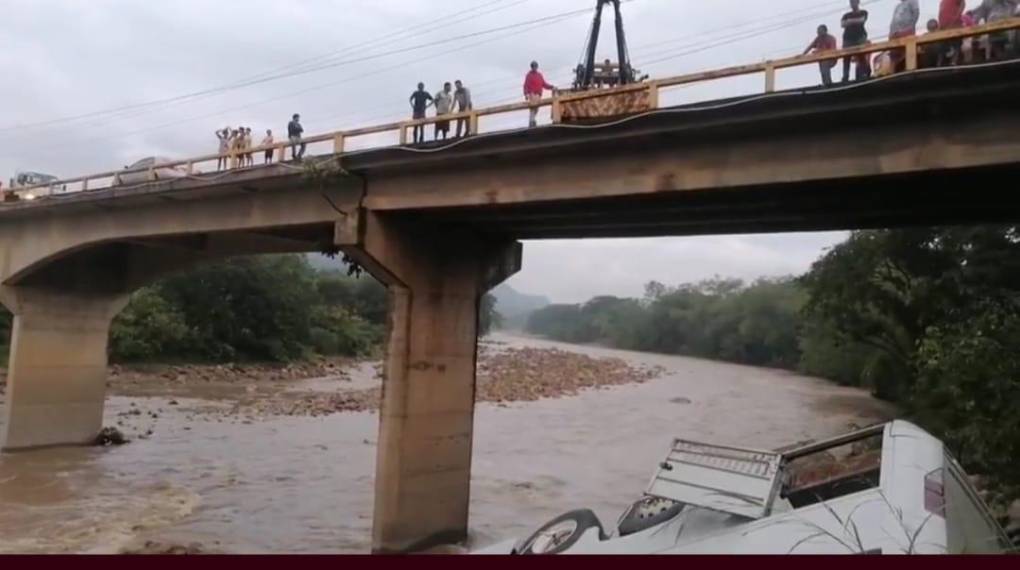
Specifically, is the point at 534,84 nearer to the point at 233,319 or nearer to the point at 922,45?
the point at 922,45

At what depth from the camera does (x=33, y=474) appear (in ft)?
63.9

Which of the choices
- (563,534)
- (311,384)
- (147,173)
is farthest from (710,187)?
(311,384)

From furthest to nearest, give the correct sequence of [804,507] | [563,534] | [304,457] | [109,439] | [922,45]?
[109,439]
[304,457]
[922,45]
[563,534]
[804,507]

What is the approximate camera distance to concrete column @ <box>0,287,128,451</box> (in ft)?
71.4

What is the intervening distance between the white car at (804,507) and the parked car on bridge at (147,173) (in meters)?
14.6

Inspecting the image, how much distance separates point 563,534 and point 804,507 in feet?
5.53

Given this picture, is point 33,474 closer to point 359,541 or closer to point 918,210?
point 359,541

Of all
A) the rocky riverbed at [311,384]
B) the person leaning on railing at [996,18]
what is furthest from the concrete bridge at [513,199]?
the rocky riverbed at [311,384]

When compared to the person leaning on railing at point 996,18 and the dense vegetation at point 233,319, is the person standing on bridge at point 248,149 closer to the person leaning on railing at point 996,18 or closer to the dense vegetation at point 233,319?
the person leaning on railing at point 996,18

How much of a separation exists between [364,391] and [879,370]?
2464cm

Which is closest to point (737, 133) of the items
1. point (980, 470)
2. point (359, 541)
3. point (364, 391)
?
point (980, 470)

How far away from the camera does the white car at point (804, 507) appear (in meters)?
4.79

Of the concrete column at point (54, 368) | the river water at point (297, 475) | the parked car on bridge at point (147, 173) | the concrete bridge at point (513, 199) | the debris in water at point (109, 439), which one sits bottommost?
the river water at point (297, 475)

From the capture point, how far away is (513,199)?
12227mm
